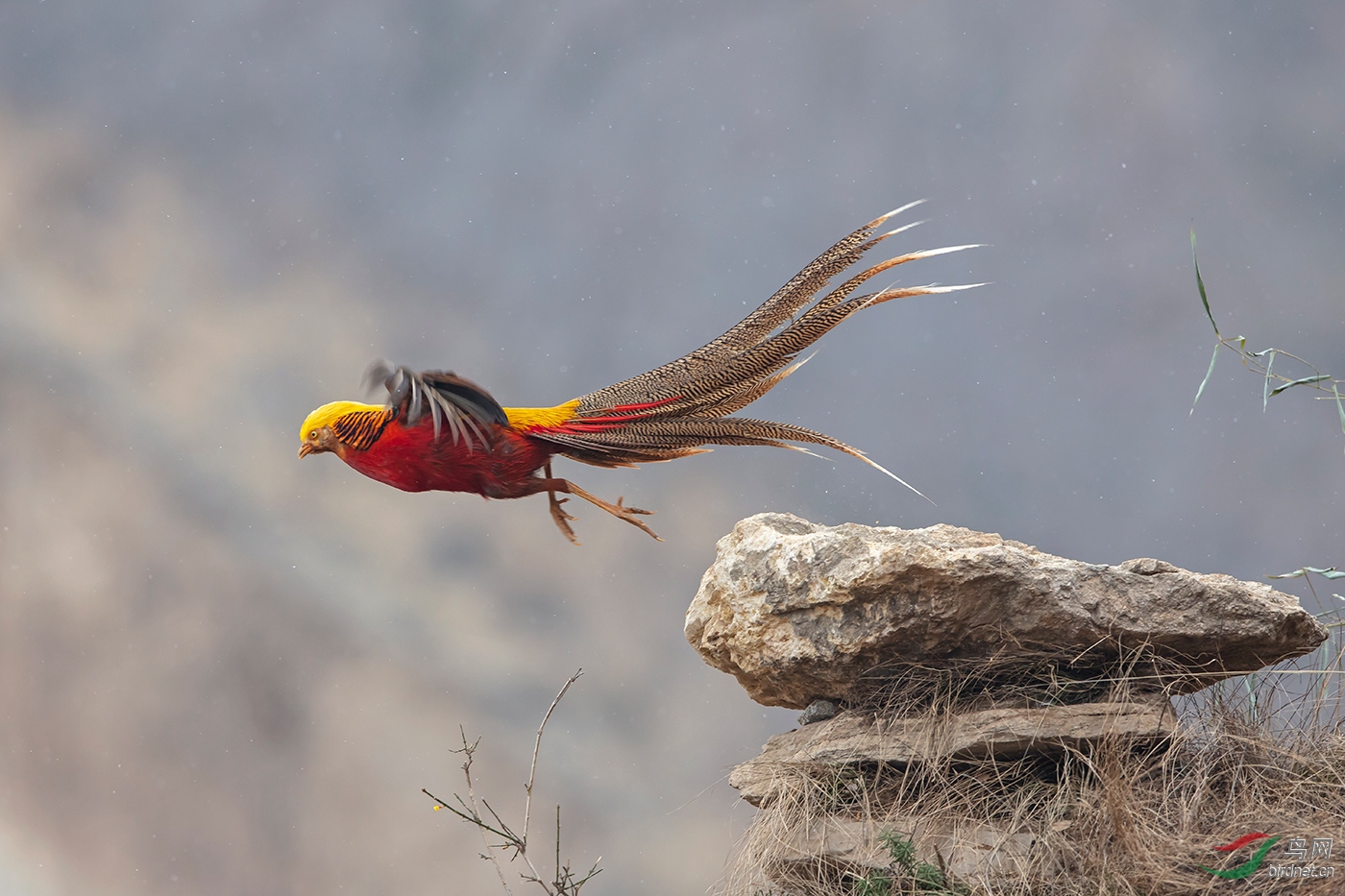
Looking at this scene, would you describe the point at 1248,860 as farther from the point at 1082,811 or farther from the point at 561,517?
the point at 561,517

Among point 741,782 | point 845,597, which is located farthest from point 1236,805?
point 741,782

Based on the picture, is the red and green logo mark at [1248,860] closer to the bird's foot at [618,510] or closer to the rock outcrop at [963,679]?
the rock outcrop at [963,679]

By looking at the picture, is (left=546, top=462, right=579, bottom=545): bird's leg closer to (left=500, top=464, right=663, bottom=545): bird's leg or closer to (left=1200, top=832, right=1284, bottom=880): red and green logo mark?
(left=500, top=464, right=663, bottom=545): bird's leg

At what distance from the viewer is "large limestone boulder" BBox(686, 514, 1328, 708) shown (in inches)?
117

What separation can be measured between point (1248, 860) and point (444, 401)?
254cm

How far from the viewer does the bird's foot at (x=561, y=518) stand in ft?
11.0

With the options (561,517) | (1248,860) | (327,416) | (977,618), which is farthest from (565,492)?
(1248,860)

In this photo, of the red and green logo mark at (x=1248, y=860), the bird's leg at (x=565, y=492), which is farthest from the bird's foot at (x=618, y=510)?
the red and green logo mark at (x=1248, y=860)

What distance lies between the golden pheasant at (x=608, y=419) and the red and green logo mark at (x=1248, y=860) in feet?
4.49

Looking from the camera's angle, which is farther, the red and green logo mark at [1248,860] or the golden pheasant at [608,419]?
the golden pheasant at [608,419]

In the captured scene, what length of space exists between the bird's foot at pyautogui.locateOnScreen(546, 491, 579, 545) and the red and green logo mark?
6.80 ft

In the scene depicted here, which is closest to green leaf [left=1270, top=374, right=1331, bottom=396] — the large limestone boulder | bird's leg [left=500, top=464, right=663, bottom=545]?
the large limestone boulder

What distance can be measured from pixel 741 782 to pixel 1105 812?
115cm

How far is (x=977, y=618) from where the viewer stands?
3039 mm
